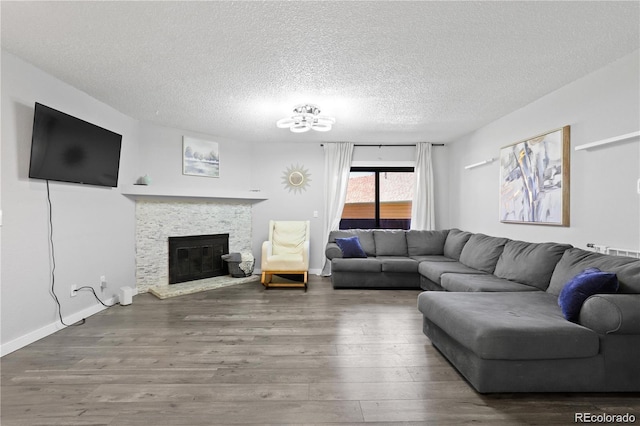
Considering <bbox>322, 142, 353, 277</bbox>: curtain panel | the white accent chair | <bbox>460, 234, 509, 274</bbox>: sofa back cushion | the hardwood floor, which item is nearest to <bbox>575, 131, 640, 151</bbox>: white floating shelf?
<bbox>460, 234, 509, 274</bbox>: sofa back cushion

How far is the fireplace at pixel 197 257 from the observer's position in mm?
4699

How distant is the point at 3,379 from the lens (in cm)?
208

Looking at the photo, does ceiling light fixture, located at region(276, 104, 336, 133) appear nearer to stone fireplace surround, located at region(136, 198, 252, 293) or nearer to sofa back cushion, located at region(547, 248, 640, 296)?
stone fireplace surround, located at region(136, 198, 252, 293)

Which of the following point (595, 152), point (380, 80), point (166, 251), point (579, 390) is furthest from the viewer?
point (166, 251)

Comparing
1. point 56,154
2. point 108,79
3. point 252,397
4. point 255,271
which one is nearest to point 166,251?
point 255,271

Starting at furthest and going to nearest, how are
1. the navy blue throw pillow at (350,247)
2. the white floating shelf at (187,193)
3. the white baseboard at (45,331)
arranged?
the navy blue throw pillow at (350,247) < the white floating shelf at (187,193) < the white baseboard at (45,331)

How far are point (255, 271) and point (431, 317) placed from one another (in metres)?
3.77

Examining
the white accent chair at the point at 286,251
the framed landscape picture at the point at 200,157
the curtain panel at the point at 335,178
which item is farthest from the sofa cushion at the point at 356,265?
the framed landscape picture at the point at 200,157

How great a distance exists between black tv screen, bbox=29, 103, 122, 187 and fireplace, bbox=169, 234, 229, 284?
1430 mm

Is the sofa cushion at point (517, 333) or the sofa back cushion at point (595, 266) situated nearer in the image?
the sofa cushion at point (517, 333)

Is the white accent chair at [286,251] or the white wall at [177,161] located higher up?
the white wall at [177,161]

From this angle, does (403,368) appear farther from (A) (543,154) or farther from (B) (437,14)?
(A) (543,154)

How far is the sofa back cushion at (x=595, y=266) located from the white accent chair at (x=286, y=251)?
302cm

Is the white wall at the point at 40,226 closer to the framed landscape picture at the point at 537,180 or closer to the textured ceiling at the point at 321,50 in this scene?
the textured ceiling at the point at 321,50
